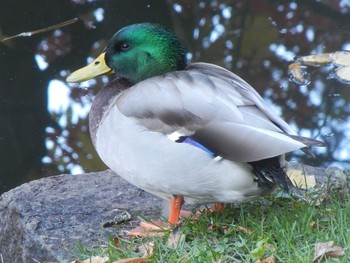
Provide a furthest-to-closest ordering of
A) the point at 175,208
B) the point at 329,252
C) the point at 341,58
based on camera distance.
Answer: the point at 341,58 → the point at 175,208 → the point at 329,252

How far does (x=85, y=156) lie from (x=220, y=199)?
2.75 m

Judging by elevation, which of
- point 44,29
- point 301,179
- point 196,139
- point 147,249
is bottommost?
point 301,179

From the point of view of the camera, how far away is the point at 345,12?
8.08 meters

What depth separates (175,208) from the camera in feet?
12.5

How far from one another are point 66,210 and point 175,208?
73 centimetres

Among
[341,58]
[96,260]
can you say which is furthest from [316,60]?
[96,260]

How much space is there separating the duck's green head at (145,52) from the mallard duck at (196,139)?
11 cm

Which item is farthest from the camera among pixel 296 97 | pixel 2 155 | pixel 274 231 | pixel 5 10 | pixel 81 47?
pixel 5 10

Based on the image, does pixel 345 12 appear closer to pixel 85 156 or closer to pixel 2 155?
pixel 85 156

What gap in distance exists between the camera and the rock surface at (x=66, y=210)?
157 inches

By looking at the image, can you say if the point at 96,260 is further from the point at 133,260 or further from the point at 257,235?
the point at 257,235

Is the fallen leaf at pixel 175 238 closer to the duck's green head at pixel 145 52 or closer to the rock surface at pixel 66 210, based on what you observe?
the rock surface at pixel 66 210

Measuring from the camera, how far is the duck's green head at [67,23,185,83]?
4039 millimetres

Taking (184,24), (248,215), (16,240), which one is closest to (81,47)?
(184,24)
